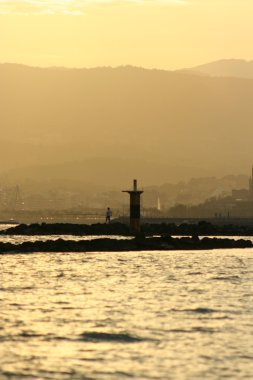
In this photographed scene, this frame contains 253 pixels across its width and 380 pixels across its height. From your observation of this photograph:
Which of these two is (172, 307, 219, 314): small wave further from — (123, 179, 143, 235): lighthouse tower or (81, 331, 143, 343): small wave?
(123, 179, 143, 235): lighthouse tower

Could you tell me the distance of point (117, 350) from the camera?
3012 cm

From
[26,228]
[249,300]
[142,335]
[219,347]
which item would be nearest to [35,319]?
[142,335]

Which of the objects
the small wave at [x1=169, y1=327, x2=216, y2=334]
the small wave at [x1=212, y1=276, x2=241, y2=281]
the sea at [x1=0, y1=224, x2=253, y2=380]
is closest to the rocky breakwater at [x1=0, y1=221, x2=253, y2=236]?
the small wave at [x1=212, y1=276, x2=241, y2=281]

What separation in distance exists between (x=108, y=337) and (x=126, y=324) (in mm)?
2523

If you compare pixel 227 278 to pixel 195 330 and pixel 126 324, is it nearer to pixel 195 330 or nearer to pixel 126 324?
pixel 126 324

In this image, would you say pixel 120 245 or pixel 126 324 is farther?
pixel 120 245

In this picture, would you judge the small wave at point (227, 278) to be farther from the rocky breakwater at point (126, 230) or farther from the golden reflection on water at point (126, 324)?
the rocky breakwater at point (126, 230)

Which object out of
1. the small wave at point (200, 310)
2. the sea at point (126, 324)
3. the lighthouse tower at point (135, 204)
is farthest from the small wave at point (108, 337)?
the lighthouse tower at point (135, 204)

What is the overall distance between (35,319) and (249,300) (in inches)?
407

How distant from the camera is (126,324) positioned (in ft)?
115

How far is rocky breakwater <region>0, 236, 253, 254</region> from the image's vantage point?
85.1 m

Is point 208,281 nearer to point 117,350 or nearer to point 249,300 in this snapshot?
point 249,300

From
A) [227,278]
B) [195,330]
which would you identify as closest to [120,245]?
[227,278]

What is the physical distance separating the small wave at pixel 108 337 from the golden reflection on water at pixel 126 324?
0.09 feet
